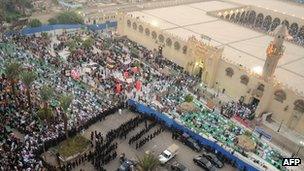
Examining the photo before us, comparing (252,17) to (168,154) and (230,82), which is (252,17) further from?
(168,154)

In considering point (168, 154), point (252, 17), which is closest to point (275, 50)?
point (168, 154)

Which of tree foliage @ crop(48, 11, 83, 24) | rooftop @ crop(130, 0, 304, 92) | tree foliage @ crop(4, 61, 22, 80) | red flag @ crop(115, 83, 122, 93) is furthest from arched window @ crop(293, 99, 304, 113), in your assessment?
tree foliage @ crop(48, 11, 83, 24)

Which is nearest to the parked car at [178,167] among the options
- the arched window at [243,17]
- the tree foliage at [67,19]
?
the tree foliage at [67,19]

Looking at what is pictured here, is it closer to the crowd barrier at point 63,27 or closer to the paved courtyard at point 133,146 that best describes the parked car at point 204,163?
the paved courtyard at point 133,146

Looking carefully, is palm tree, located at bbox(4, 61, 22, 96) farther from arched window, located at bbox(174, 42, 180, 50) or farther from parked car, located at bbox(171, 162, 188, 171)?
arched window, located at bbox(174, 42, 180, 50)

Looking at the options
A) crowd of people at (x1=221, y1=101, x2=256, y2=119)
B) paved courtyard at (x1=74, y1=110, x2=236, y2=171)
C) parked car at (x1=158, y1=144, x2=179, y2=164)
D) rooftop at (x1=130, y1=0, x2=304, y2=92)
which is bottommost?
crowd of people at (x1=221, y1=101, x2=256, y2=119)

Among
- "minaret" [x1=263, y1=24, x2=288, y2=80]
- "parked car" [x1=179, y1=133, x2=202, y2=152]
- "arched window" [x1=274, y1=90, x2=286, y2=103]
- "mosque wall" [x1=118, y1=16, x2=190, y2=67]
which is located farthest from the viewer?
"mosque wall" [x1=118, y1=16, x2=190, y2=67]
